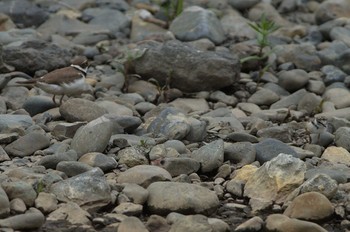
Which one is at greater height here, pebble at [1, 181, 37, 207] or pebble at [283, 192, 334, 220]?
pebble at [283, 192, 334, 220]

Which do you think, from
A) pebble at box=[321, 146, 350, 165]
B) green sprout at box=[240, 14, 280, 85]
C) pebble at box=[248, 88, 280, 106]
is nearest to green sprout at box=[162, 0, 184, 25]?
green sprout at box=[240, 14, 280, 85]

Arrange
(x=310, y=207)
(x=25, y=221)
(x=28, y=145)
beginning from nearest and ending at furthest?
(x=25, y=221)
(x=310, y=207)
(x=28, y=145)

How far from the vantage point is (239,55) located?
9773mm

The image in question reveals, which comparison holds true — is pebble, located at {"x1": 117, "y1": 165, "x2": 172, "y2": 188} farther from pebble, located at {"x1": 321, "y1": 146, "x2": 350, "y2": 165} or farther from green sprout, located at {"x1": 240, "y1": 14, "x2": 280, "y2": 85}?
green sprout, located at {"x1": 240, "y1": 14, "x2": 280, "y2": 85}

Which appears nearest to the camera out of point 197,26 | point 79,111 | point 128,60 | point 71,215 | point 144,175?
point 71,215

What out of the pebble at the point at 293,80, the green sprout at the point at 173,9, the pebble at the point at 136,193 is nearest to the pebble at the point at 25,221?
the pebble at the point at 136,193

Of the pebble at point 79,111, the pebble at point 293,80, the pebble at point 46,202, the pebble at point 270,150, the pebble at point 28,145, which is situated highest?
the pebble at point 46,202

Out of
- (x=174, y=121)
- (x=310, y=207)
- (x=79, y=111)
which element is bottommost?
(x=79, y=111)

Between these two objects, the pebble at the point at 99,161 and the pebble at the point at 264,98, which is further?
the pebble at the point at 264,98

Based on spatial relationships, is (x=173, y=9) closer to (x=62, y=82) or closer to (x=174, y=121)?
(x=62, y=82)

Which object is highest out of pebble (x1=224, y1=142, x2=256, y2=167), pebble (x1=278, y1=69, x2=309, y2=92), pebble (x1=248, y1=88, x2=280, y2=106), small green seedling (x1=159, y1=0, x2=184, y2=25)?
pebble (x1=224, y1=142, x2=256, y2=167)

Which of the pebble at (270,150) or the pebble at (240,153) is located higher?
the pebble at (270,150)

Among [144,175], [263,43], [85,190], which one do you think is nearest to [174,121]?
[144,175]

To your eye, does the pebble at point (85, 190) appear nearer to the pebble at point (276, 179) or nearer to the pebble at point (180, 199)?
the pebble at point (180, 199)
